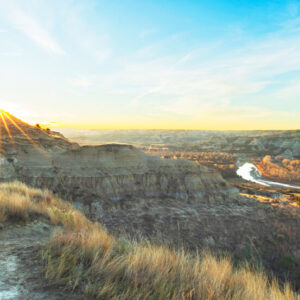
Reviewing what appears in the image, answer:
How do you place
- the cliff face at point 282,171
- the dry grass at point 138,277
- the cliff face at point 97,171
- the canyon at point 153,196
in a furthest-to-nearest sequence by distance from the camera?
the cliff face at point 282,171, the cliff face at point 97,171, the canyon at point 153,196, the dry grass at point 138,277

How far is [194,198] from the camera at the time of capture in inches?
1045

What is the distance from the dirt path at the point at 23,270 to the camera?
2748 millimetres

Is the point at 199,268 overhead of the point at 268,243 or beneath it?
overhead

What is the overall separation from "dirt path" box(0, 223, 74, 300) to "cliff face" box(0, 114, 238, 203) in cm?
1578

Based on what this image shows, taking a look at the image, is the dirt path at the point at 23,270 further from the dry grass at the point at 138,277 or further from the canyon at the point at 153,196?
the canyon at the point at 153,196

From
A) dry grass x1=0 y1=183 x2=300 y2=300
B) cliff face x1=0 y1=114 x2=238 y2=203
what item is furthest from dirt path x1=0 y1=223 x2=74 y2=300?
cliff face x1=0 y1=114 x2=238 y2=203

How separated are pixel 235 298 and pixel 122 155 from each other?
2370cm

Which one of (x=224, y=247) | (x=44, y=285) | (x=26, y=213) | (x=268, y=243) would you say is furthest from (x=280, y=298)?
(x=268, y=243)

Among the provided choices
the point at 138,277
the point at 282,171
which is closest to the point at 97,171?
the point at 138,277

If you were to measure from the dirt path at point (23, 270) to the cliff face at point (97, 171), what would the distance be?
51.8ft

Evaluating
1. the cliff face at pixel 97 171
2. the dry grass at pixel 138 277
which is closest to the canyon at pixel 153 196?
the cliff face at pixel 97 171

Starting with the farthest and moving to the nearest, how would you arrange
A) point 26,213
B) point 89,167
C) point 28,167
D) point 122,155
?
point 122,155, point 89,167, point 28,167, point 26,213

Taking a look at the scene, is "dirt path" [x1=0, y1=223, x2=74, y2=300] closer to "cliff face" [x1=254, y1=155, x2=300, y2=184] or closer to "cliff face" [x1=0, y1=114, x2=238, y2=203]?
"cliff face" [x1=0, y1=114, x2=238, y2=203]

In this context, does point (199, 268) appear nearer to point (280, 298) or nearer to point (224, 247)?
point (280, 298)
